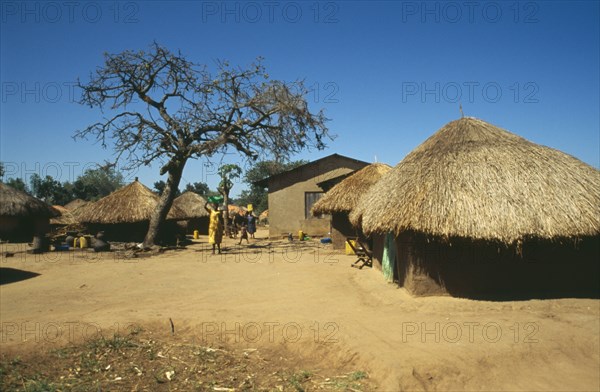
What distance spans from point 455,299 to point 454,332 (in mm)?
1473

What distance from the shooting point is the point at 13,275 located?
33.3 feet

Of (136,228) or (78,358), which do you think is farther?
(136,228)

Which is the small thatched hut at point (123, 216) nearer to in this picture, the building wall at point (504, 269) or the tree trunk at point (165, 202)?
the tree trunk at point (165, 202)

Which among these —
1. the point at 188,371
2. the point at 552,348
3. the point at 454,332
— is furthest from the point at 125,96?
the point at 552,348

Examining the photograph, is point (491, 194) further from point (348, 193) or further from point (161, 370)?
point (348, 193)

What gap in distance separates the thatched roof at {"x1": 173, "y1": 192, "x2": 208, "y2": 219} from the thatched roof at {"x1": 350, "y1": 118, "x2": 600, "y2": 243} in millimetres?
20086

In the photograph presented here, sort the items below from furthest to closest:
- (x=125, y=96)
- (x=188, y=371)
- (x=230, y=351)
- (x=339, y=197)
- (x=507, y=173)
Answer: (x=125, y=96) → (x=339, y=197) → (x=507, y=173) → (x=230, y=351) → (x=188, y=371)

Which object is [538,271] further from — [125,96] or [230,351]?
[125,96]

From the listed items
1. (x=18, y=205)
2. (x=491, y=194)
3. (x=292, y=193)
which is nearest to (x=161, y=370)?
(x=491, y=194)

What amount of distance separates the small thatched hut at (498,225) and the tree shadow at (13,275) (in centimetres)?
906

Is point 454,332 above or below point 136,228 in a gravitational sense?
below

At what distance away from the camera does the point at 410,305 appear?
6953 mm

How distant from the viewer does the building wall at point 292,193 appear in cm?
2191

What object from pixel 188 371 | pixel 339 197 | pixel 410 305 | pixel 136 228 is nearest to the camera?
pixel 188 371
